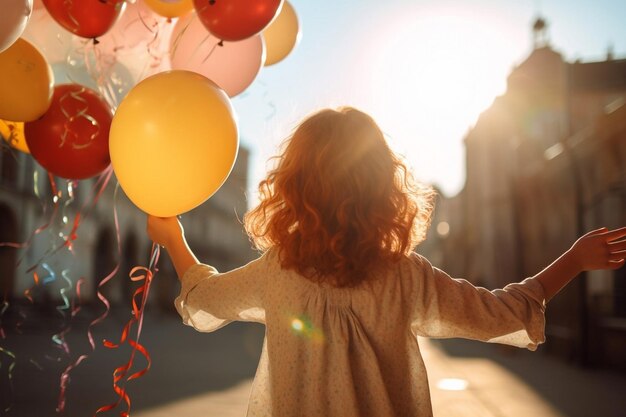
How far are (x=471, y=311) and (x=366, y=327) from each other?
0.31 meters

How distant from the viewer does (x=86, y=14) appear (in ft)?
8.05

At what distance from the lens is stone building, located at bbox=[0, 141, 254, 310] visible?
14.9 metres

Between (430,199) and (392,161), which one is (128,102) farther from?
(430,199)

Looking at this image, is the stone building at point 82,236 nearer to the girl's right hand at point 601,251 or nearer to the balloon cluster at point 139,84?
the balloon cluster at point 139,84

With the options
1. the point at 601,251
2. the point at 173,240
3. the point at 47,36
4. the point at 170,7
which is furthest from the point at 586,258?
the point at 47,36

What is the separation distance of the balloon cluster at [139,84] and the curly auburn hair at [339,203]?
0.41m

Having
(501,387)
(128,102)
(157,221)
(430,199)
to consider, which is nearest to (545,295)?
(430,199)

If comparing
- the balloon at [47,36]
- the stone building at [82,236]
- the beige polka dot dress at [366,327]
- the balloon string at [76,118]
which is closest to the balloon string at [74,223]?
the stone building at [82,236]

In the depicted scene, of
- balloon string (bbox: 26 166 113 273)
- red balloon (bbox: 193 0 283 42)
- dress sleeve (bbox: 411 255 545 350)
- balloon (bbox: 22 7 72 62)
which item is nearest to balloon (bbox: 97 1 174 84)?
balloon (bbox: 22 7 72 62)

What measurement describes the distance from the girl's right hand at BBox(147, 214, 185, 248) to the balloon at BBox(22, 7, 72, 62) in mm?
1344

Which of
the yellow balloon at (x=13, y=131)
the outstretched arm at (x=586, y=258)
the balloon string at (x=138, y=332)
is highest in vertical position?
the yellow balloon at (x=13, y=131)

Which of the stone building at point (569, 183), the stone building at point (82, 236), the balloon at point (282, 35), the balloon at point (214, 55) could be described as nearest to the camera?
the balloon at point (214, 55)

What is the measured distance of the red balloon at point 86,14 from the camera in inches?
96.3

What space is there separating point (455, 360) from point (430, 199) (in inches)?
346
